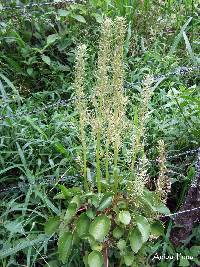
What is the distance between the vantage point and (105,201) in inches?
95.3

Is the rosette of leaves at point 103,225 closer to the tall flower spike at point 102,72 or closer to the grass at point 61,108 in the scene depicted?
the grass at point 61,108

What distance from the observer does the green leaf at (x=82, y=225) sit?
241cm

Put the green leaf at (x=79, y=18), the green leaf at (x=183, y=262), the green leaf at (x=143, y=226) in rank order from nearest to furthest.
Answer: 1. the green leaf at (x=143, y=226)
2. the green leaf at (x=183, y=262)
3. the green leaf at (x=79, y=18)

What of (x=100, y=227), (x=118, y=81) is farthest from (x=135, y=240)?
(x=118, y=81)

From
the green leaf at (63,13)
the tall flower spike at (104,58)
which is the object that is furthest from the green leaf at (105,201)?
the green leaf at (63,13)

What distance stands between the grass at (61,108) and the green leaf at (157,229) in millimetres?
345

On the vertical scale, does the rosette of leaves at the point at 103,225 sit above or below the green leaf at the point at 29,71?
above

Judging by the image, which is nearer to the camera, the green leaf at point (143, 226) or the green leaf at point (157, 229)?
the green leaf at point (143, 226)

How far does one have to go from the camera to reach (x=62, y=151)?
10.3 ft

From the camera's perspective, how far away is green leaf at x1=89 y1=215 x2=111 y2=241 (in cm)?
236

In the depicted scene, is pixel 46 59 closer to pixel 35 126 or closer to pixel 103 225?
pixel 35 126

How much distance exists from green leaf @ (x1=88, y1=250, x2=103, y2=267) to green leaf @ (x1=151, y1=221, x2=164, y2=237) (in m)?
0.28

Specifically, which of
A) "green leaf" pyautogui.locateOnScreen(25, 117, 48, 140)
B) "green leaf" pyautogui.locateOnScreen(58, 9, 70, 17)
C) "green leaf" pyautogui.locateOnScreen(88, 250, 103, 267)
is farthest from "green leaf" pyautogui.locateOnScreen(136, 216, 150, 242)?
"green leaf" pyautogui.locateOnScreen(58, 9, 70, 17)

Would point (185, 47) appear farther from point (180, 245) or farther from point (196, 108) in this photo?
point (180, 245)
